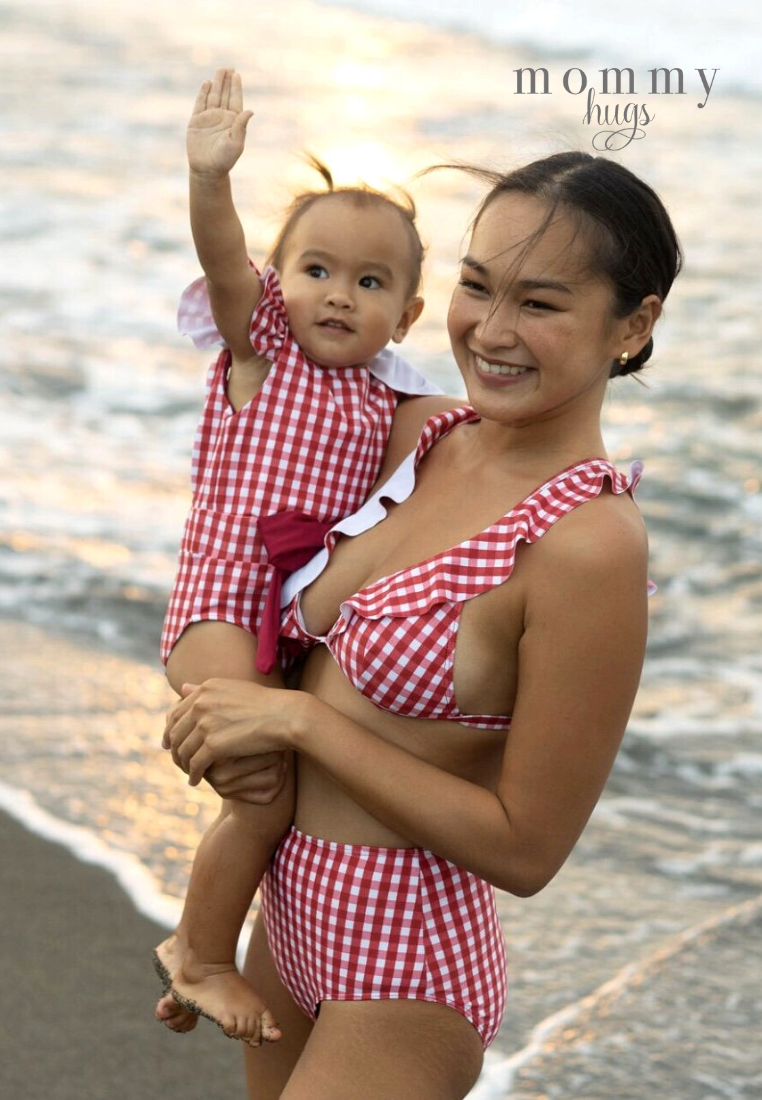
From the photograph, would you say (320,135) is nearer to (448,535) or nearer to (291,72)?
(291,72)

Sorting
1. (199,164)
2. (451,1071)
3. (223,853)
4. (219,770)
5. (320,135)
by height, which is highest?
(320,135)

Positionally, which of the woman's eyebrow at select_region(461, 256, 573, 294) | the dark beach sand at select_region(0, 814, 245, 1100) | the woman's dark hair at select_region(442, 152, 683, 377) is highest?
the woman's dark hair at select_region(442, 152, 683, 377)

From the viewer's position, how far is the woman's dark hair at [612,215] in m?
2.22

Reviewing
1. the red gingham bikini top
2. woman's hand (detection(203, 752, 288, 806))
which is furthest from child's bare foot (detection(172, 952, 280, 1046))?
the red gingham bikini top

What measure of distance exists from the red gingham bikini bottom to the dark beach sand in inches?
48.3

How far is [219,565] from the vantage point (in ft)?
9.00

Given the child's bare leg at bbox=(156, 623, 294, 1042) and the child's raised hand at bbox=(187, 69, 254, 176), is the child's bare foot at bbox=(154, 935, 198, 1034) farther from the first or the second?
the child's raised hand at bbox=(187, 69, 254, 176)

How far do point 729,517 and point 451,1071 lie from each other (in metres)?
5.14

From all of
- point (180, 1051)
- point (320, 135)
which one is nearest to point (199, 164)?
point (180, 1051)

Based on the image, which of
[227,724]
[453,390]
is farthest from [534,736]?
[453,390]

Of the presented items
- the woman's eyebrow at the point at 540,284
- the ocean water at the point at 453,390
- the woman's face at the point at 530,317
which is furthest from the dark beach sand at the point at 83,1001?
the woman's eyebrow at the point at 540,284

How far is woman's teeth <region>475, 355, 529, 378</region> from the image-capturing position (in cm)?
224

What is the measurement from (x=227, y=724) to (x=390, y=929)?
39 centimetres

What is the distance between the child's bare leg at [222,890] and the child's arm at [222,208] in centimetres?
53
